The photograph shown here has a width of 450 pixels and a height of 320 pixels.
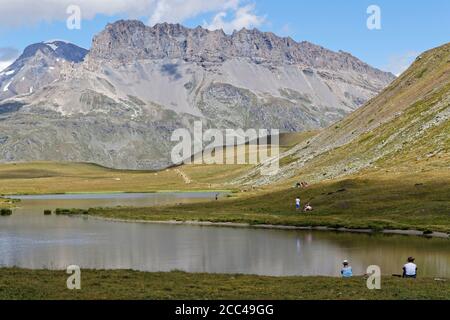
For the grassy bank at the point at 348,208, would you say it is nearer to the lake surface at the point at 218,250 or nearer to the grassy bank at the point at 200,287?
the lake surface at the point at 218,250

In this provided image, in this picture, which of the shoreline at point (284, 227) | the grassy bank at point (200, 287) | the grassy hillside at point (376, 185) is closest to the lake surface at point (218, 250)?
the shoreline at point (284, 227)

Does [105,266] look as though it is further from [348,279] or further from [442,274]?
[442,274]

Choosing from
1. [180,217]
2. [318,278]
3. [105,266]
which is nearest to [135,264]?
[105,266]

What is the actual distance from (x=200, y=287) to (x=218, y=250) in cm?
2843

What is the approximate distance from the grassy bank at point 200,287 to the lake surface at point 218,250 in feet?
29.5

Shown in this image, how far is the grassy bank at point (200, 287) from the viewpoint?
125 ft

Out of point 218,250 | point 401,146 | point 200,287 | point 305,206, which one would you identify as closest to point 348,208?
Answer: point 305,206

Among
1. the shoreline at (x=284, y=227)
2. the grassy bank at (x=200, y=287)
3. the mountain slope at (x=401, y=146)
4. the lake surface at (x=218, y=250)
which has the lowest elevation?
the grassy bank at (x=200, y=287)

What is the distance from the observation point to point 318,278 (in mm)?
46969

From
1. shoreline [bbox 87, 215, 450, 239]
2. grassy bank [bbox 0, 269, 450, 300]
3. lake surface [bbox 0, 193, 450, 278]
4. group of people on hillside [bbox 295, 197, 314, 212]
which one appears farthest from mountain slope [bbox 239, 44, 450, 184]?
grassy bank [bbox 0, 269, 450, 300]

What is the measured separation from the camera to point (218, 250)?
7044 cm

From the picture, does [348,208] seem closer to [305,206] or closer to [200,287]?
[305,206]
